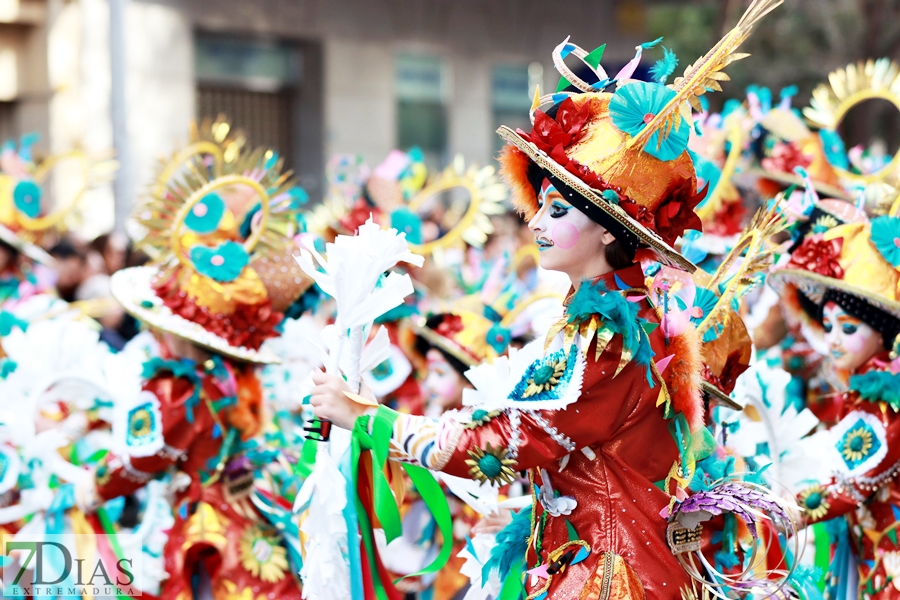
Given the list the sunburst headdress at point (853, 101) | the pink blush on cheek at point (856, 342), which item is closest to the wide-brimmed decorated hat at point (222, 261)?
the pink blush on cheek at point (856, 342)

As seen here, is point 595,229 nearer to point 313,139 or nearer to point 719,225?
point 719,225

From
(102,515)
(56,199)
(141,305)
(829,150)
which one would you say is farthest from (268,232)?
(56,199)

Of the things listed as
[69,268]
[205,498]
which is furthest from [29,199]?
[205,498]

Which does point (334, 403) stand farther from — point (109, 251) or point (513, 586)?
point (109, 251)

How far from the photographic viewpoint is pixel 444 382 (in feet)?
17.1

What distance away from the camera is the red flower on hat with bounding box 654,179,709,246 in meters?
2.85

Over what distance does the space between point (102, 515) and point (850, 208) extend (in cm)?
322

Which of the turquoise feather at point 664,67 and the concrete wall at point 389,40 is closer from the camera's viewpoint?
the turquoise feather at point 664,67

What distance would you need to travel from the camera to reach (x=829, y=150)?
643 centimetres

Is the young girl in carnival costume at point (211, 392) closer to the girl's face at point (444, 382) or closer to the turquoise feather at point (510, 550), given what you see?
the girl's face at point (444, 382)

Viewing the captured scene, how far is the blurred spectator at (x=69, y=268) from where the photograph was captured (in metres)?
7.52

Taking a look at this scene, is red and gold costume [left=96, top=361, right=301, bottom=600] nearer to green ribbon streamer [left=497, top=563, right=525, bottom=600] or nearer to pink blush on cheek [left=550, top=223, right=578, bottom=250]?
green ribbon streamer [left=497, top=563, right=525, bottom=600]

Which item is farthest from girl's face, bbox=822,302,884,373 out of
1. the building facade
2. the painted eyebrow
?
the building facade

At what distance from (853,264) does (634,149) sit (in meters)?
1.50
